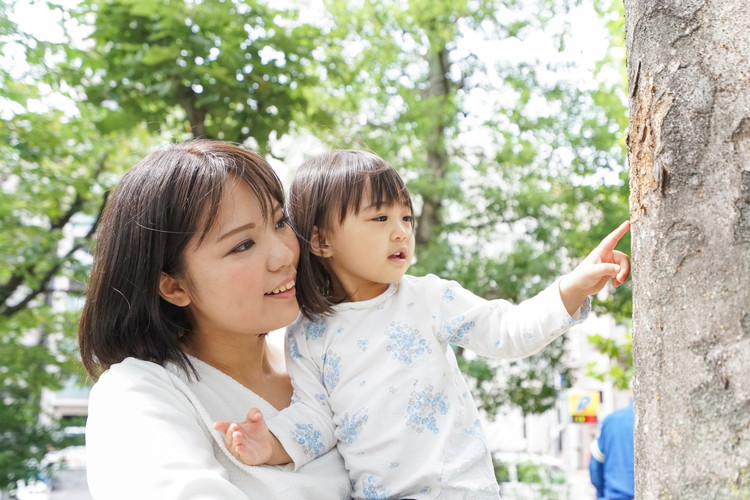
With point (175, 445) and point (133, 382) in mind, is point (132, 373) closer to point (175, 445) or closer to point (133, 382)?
point (133, 382)

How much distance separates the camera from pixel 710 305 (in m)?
0.95

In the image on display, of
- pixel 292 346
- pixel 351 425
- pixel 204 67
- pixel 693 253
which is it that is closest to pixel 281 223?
pixel 292 346

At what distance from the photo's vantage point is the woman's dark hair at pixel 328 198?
1.79m

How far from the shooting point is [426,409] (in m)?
1.63

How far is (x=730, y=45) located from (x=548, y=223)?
673 centimetres

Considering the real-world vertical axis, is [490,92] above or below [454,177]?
above

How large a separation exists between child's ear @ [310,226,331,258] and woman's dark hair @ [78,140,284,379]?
27cm

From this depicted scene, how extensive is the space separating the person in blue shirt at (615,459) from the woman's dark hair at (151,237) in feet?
10.4

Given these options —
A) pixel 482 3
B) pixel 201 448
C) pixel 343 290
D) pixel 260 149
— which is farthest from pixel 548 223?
pixel 201 448

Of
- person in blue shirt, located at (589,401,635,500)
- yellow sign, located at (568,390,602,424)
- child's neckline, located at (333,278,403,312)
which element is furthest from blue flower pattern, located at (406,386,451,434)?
yellow sign, located at (568,390,602,424)

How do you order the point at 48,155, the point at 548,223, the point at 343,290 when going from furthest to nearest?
the point at 548,223 → the point at 48,155 → the point at 343,290

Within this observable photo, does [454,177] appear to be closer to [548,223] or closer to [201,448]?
[548,223]

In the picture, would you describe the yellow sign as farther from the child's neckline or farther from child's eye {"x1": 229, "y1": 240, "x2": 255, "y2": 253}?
child's eye {"x1": 229, "y1": 240, "x2": 255, "y2": 253}

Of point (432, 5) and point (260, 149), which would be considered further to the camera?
point (432, 5)
